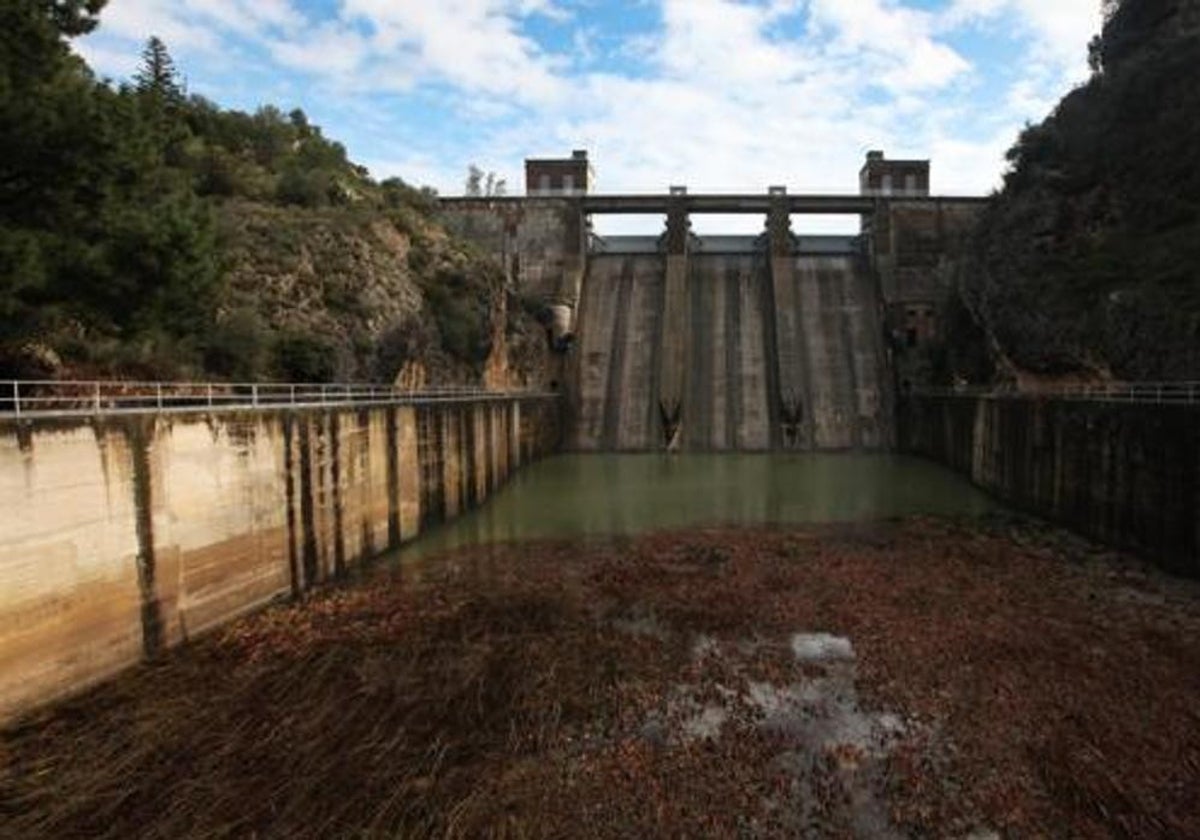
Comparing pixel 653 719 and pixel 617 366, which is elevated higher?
pixel 617 366

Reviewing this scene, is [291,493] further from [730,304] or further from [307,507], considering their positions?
[730,304]

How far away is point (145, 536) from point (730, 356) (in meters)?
46.2

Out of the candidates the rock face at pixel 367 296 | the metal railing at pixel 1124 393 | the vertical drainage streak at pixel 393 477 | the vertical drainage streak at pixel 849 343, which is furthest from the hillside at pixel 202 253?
the metal railing at pixel 1124 393

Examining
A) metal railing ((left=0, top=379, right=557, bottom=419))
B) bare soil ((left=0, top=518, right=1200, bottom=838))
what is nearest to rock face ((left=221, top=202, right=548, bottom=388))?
metal railing ((left=0, top=379, right=557, bottom=419))

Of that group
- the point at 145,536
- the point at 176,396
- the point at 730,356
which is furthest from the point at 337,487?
the point at 730,356

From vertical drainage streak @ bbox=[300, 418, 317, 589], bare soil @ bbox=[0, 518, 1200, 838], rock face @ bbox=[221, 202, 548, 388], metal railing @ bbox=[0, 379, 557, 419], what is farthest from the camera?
rock face @ bbox=[221, 202, 548, 388]

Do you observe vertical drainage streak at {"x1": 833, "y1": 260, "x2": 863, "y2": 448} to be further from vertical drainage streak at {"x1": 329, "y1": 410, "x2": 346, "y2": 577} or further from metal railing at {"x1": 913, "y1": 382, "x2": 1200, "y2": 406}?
vertical drainage streak at {"x1": 329, "y1": 410, "x2": 346, "y2": 577}

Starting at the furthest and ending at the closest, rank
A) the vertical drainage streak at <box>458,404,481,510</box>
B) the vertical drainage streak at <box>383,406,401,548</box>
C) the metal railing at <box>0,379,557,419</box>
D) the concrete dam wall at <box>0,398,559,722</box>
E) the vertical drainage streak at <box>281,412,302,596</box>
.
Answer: the vertical drainage streak at <box>458,404,481,510</box> < the vertical drainage streak at <box>383,406,401,548</box> < the vertical drainage streak at <box>281,412,302,596</box> < the metal railing at <box>0,379,557,419</box> < the concrete dam wall at <box>0,398,559,722</box>

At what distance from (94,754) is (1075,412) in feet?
92.6

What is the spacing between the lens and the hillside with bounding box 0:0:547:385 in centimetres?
1572

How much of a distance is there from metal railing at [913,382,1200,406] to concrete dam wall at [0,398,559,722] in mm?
22298

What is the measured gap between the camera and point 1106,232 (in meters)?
39.4

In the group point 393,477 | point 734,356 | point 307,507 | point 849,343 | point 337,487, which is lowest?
point 307,507

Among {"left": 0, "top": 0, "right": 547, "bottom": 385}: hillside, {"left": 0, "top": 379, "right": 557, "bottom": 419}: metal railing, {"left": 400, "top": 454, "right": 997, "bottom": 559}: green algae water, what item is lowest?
{"left": 400, "top": 454, "right": 997, "bottom": 559}: green algae water
